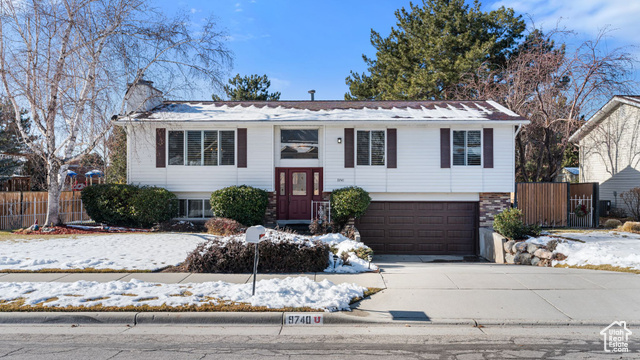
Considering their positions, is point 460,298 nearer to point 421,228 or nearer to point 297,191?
point 421,228

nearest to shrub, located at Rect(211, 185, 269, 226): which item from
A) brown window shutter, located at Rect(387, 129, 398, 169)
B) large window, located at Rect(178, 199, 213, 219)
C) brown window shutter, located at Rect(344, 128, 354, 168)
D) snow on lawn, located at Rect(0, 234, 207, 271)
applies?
large window, located at Rect(178, 199, 213, 219)

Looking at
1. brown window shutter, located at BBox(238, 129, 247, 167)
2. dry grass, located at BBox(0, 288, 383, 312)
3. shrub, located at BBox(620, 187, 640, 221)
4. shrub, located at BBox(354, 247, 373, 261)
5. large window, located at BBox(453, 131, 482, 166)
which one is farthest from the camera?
shrub, located at BBox(620, 187, 640, 221)

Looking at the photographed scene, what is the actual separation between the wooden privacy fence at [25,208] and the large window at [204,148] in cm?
500

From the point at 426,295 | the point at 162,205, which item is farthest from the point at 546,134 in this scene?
the point at 162,205

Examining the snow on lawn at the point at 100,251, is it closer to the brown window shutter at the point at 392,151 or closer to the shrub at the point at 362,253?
the shrub at the point at 362,253

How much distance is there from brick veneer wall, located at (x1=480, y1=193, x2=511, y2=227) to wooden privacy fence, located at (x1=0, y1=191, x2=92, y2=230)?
629 inches

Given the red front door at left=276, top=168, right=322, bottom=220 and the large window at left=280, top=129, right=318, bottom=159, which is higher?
the large window at left=280, top=129, right=318, bottom=159

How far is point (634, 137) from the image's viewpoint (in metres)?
19.3

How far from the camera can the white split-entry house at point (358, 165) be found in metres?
15.7

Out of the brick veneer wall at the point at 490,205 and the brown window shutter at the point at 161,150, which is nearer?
the brick veneer wall at the point at 490,205

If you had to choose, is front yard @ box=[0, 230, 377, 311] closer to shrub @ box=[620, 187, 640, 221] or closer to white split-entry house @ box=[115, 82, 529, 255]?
white split-entry house @ box=[115, 82, 529, 255]

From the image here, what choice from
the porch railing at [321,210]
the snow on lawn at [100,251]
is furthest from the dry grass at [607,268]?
the snow on lawn at [100,251]

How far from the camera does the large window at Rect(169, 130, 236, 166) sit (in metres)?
16.1

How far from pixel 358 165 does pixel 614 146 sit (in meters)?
14.3
